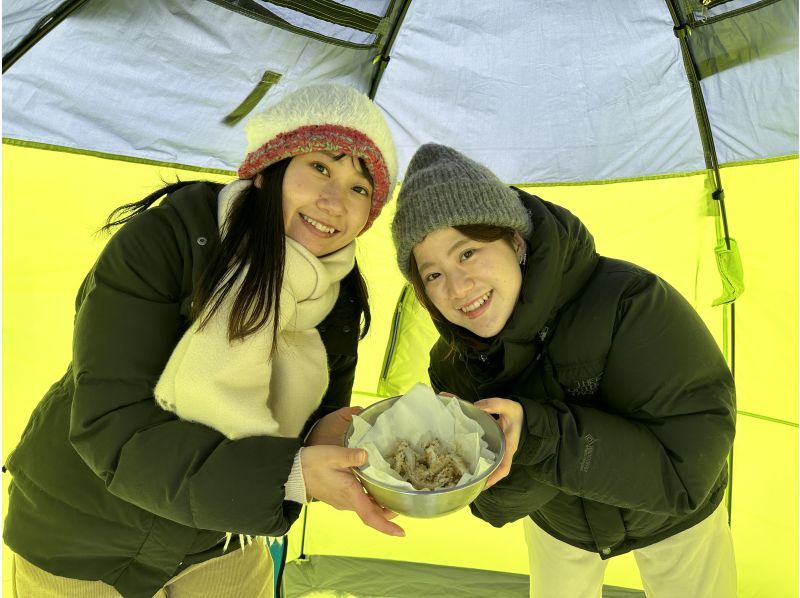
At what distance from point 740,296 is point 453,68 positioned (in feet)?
3.53

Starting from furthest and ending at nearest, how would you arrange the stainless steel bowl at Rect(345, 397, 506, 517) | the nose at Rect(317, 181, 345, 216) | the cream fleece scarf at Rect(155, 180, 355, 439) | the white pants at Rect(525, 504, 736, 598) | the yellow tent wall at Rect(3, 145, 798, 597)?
the yellow tent wall at Rect(3, 145, 798, 597) < the white pants at Rect(525, 504, 736, 598) < the nose at Rect(317, 181, 345, 216) < the cream fleece scarf at Rect(155, 180, 355, 439) < the stainless steel bowl at Rect(345, 397, 506, 517)

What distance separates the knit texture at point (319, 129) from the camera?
44.5 inches

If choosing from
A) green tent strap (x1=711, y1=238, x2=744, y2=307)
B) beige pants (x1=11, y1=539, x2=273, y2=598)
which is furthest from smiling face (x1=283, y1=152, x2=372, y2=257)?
green tent strap (x1=711, y1=238, x2=744, y2=307)

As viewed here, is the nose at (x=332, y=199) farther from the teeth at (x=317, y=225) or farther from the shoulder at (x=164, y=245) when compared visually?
the shoulder at (x=164, y=245)

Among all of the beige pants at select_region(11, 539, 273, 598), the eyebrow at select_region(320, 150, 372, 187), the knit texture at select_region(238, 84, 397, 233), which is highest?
the knit texture at select_region(238, 84, 397, 233)

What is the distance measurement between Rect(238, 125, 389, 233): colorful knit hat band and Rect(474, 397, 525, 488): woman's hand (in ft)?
1.59

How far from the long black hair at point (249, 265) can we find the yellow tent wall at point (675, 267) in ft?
2.89

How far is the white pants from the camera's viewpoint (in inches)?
51.4

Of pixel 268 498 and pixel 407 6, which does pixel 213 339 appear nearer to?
pixel 268 498

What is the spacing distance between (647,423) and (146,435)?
846 mm

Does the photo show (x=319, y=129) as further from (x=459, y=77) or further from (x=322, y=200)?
(x=459, y=77)

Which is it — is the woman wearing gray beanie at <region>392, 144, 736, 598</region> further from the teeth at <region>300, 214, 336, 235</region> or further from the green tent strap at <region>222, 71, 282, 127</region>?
the green tent strap at <region>222, 71, 282, 127</region>

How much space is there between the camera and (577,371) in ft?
3.91

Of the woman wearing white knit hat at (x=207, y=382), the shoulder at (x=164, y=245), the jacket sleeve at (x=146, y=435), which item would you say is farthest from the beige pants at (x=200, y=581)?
the shoulder at (x=164, y=245)
